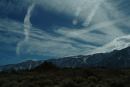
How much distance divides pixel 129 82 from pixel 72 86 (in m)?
5.70

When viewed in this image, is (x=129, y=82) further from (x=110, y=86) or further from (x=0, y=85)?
(x=0, y=85)

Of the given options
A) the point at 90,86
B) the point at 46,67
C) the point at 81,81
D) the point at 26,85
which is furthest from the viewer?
the point at 46,67

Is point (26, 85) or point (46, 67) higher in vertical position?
point (46, 67)

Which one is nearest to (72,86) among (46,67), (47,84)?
(47,84)

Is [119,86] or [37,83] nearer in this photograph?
[119,86]

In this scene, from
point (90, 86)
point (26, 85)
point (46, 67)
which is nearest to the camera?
point (90, 86)

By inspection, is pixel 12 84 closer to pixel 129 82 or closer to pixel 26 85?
pixel 26 85

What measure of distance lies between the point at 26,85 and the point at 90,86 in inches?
256

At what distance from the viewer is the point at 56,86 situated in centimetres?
2503

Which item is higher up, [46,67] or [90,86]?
[46,67]

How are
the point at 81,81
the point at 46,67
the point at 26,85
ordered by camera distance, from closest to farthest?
the point at 26,85 < the point at 81,81 < the point at 46,67

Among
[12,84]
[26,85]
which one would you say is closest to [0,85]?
[12,84]

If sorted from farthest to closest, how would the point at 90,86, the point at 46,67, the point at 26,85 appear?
1. the point at 46,67
2. the point at 26,85
3. the point at 90,86

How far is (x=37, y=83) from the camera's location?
91.6ft
